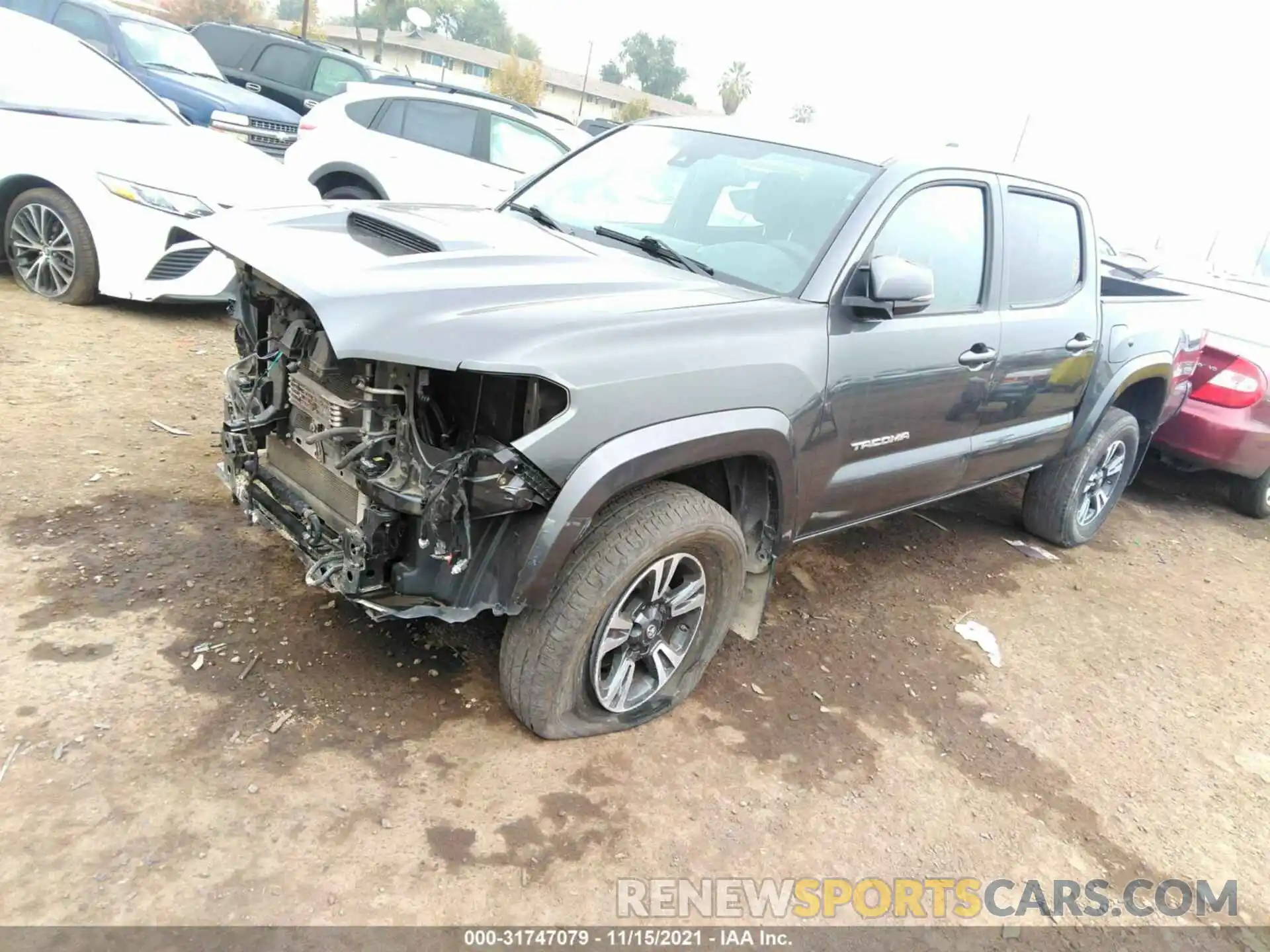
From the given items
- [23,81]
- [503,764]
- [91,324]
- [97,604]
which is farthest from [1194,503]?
[23,81]

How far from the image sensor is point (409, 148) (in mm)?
8070

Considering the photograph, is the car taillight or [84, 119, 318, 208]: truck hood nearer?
[84, 119, 318, 208]: truck hood

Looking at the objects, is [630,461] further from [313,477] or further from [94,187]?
[94,187]

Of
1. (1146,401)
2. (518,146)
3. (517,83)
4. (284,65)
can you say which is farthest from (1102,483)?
(517,83)

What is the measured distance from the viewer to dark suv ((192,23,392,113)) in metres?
Result: 12.0

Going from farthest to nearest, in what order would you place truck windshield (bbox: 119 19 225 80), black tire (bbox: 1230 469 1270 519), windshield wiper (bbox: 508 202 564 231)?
truck windshield (bbox: 119 19 225 80)
black tire (bbox: 1230 469 1270 519)
windshield wiper (bbox: 508 202 564 231)

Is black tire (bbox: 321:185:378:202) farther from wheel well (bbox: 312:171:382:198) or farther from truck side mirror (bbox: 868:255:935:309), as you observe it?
truck side mirror (bbox: 868:255:935:309)

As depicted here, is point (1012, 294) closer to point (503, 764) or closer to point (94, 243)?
point (503, 764)

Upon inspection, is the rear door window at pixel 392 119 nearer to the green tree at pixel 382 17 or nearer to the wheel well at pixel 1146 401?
the wheel well at pixel 1146 401

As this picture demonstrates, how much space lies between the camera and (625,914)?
93.4 inches

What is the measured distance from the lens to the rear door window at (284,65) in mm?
12013

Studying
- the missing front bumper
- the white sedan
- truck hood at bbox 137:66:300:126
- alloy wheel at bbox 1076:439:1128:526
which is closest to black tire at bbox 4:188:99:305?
the white sedan

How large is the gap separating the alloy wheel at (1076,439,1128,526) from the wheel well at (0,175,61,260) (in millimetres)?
6357

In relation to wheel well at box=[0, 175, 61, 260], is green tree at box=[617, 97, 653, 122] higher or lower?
higher
